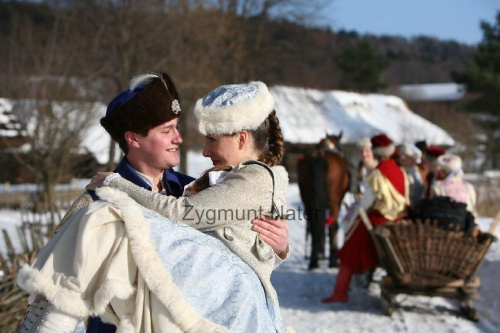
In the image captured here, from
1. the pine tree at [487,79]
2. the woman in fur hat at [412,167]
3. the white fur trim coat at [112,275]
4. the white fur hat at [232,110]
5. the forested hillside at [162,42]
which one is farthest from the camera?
the pine tree at [487,79]

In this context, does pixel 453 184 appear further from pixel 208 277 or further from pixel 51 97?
pixel 51 97

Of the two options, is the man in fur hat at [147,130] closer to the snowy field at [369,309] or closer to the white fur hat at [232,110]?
the white fur hat at [232,110]

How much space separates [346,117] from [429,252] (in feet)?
77.4

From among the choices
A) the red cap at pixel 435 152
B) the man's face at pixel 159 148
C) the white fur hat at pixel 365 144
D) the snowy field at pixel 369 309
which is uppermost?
the man's face at pixel 159 148

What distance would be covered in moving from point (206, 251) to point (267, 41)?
80.4ft

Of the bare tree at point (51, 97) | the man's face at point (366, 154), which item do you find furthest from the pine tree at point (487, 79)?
the man's face at point (366, 154)

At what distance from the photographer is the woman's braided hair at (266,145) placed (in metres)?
2.16

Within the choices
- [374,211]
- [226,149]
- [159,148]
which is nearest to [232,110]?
[226,149]

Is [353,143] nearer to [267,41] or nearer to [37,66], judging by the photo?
[267,41]

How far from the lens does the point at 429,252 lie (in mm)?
6168

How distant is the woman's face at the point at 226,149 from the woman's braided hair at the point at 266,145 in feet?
0.11

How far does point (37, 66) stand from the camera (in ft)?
46.2

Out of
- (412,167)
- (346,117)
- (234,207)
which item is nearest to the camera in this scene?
(234,207)

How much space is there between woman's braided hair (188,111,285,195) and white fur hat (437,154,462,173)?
497cm
